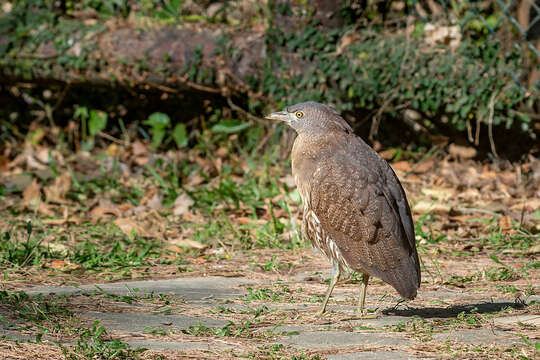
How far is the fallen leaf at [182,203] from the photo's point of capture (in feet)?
20.2

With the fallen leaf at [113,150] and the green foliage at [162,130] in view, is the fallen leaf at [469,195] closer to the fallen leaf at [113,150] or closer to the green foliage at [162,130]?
the green foliage at [162,130]

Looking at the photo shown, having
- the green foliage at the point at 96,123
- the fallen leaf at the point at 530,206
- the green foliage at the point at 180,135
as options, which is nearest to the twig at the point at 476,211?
the fallen leaf at the point at 530,206

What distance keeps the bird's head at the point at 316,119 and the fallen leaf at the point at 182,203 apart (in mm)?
2186

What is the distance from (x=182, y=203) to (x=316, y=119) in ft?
8.07

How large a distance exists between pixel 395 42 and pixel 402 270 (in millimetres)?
3761

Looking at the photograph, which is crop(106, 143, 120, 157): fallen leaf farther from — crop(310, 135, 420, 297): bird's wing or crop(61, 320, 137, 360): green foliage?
crop(61, 320, 137, 360): green foliage

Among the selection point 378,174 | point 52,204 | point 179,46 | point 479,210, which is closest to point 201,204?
point 52,204

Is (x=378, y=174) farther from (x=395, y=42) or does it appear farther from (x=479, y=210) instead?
(x=395, y=42)

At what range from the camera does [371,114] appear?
7035 mm

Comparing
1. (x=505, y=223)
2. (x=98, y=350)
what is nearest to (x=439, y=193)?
(x=505, y=223)

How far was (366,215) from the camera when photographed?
3.60 meters

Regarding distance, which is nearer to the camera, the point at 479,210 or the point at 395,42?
the point at 479,210

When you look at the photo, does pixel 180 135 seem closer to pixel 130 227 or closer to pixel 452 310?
pixel 130 227

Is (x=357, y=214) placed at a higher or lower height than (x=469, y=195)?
higher
